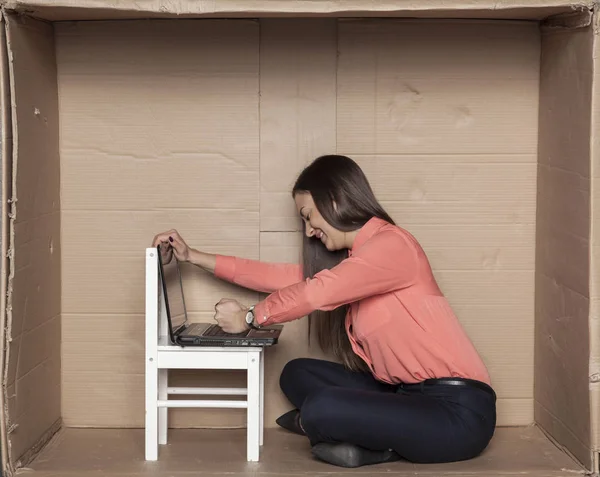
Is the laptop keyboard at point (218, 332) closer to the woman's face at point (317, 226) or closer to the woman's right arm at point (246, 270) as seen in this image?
Result: the woman's right arm at point (246, 270)

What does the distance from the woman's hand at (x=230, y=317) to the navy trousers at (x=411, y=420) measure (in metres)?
0.23

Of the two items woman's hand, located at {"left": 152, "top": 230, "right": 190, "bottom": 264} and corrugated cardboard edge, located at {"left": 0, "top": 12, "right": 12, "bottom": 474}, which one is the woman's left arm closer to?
woman's hand, located at {"left": 152, "top": 230, "right": 190, "bottom": 264}

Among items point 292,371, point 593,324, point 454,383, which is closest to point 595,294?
point 593,324

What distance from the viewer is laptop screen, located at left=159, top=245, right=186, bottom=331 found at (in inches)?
89.6

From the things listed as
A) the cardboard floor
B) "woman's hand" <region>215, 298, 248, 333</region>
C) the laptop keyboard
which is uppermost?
"woman's hand" <region>215, 298, 248, 333</region>

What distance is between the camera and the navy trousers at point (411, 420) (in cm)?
202

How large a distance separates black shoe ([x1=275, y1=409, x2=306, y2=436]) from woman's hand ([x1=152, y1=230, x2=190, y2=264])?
0.45 meters

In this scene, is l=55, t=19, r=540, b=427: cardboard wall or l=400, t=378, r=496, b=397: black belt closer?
l=400, t=378, r=496, b=397: black belt

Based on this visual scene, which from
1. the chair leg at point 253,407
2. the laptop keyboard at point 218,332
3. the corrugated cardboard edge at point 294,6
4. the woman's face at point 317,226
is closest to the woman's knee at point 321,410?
the chair leg at point 253,407

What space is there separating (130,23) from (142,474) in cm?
107

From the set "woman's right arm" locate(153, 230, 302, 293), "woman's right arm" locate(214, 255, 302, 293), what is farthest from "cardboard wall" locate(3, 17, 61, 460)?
"woman's right arm" locate(214, 255, 302, 293)

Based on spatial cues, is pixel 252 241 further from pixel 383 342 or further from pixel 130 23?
pixel 130 23

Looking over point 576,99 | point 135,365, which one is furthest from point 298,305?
point 576,99

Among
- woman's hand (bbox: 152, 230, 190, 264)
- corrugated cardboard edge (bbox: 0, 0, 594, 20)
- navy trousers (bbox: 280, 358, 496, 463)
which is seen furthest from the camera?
woman's hand (bbox: 152, 230, 190, 264)
